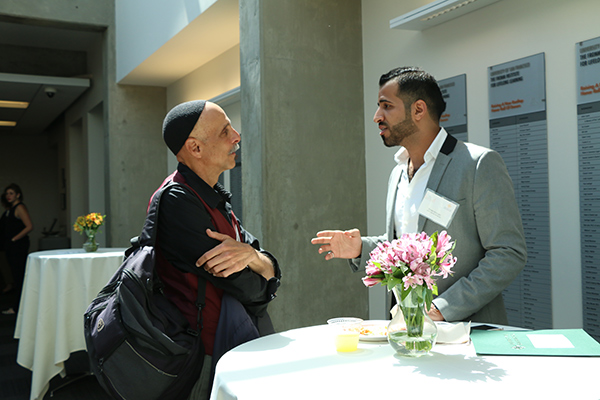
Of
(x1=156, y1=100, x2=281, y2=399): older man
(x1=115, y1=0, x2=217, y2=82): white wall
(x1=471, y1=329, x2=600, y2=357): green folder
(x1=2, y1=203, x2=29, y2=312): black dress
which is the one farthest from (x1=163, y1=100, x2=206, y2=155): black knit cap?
(x1=2, y1=203, x2=29, y2=312): black dress

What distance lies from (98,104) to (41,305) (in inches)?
230

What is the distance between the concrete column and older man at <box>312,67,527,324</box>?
192 cm

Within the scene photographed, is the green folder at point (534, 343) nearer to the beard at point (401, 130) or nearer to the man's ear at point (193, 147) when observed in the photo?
the beard at point (401, 130)

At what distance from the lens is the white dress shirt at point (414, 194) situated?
2016mm

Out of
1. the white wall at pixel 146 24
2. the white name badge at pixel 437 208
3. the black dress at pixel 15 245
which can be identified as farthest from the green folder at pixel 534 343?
the black dress at pixel 15 245

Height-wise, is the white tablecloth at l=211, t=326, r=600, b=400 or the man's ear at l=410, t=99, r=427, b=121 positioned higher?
the man's ear at l=410, t=99, r=427, b=121

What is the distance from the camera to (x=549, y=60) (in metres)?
2.85

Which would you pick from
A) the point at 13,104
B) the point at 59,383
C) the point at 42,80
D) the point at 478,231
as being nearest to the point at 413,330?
the point at 478,231

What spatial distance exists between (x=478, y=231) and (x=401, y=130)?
50 centimetres

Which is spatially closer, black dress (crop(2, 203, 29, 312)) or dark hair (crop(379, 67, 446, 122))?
dark hair (crop(379, 67, 446, 122))

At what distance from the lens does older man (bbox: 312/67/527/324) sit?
5.82ft

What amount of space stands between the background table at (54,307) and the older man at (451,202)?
2.64 m

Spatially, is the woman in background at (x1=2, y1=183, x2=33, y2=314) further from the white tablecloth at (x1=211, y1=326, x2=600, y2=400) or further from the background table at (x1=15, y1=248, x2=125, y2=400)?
the white tablecloth at (x1=211, y1=326, x2=600, y2=400)

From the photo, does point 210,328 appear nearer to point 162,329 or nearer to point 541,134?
point 162,329
